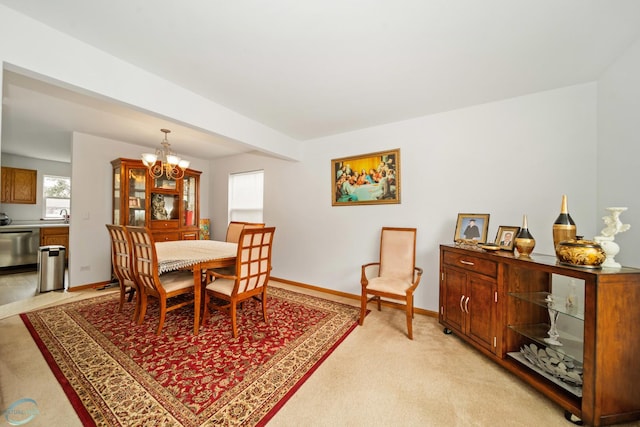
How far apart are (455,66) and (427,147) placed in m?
1.08

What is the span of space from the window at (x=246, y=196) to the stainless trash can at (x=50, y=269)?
2.68 meters

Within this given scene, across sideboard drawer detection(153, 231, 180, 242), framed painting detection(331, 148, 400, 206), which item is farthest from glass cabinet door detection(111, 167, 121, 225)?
framed painting detection(331, 148, 400, 206)

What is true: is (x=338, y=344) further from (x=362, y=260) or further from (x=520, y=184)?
(x=520, y=184)

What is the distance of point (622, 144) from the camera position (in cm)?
182

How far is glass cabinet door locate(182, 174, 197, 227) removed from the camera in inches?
185

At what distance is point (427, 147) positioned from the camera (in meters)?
2.94

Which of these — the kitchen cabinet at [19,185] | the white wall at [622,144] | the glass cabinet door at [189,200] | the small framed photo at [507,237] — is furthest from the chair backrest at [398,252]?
the kitchen cabinet at [19,185]

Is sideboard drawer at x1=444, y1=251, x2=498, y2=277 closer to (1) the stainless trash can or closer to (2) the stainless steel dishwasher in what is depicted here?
(1) the stainless trash can

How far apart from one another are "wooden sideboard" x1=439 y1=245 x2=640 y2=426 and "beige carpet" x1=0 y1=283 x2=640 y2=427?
0.51 feet

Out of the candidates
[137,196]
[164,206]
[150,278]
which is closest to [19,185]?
[137,196]

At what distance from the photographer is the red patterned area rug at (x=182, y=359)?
4.76ft

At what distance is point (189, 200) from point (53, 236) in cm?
310

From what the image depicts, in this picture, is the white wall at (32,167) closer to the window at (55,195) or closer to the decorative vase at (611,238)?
the window at (55,195)

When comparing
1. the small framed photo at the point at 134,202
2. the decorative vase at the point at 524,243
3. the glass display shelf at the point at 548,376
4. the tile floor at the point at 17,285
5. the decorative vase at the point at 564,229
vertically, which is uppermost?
the small framed photo at the point at 134,202
